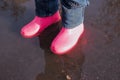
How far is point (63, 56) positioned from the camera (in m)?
1.93

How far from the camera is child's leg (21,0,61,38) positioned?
203 cm

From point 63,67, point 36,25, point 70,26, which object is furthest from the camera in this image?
point 36,25

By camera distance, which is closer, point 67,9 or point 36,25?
point 67,9

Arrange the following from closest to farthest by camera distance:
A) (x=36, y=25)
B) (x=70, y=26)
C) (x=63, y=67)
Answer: (x=63, y=67)
(x=70, y=26)
(x=36, y=25)

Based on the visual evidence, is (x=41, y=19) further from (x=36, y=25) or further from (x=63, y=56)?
(x=63, y=56)

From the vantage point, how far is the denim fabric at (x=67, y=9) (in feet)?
5.98

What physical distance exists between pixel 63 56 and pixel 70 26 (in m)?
0.23

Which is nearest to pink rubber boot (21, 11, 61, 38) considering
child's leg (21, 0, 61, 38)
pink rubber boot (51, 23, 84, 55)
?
child's leg (21, 0, 61, 38)

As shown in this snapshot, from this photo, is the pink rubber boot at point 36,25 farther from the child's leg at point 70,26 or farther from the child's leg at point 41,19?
the child's leg at point 70,26

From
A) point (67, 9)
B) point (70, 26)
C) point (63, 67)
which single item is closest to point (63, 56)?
point (63, 67)

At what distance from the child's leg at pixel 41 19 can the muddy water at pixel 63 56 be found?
5cm

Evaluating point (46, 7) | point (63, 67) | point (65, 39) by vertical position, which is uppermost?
point (46, 7)

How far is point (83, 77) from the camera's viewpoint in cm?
177

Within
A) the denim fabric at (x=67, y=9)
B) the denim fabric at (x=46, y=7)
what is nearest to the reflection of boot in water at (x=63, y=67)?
the denim fabric at (x=67, y=9)
